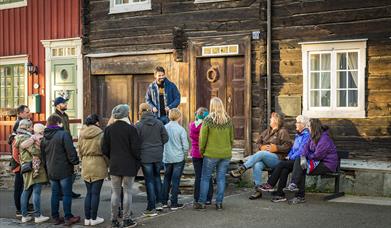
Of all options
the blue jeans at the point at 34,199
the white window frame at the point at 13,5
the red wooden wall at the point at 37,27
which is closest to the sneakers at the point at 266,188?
the blue jeans at the point at 34,199

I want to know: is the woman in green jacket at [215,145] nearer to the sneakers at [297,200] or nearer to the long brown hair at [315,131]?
the sneakers at [297,200]

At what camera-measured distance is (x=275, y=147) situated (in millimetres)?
10812

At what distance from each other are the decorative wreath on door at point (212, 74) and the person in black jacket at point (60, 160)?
18.9 feet

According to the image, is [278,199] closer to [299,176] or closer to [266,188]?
[266,188]

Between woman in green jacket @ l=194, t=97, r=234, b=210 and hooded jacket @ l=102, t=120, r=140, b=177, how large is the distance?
53.0 inches

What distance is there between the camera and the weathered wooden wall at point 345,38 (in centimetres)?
1216

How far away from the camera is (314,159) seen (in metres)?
10.5

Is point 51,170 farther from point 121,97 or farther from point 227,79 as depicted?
point 121,97

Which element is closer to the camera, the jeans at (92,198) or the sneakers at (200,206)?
the jeans at (92,198)

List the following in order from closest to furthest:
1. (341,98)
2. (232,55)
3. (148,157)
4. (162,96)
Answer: (148,157) → (162,96) → (341,98) → (232,55)

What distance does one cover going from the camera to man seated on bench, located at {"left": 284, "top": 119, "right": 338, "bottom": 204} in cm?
1025

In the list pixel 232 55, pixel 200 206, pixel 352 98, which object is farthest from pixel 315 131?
pixel 232 55

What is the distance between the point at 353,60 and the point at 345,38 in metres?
0.48

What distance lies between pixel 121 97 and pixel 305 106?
546 centimetres
